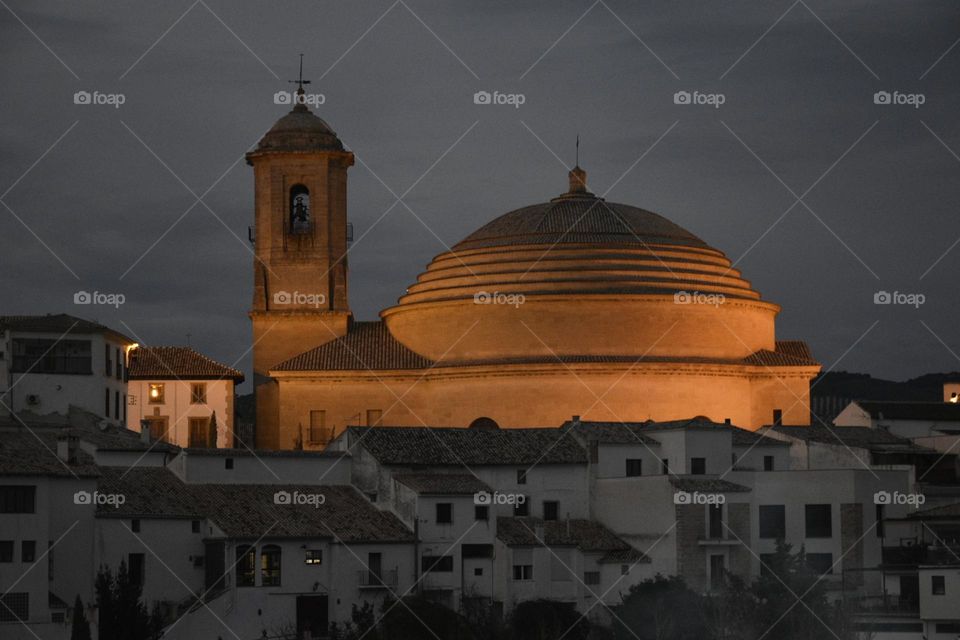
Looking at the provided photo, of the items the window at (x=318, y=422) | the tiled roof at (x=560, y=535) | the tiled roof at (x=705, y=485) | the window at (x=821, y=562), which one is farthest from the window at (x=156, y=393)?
the window at (x=821, y=562)

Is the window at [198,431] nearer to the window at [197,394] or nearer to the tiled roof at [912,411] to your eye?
the window at [197,394]

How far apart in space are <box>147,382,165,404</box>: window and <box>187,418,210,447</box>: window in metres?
1.22

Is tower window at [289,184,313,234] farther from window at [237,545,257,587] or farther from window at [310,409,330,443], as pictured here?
window at [237,545,257,587]

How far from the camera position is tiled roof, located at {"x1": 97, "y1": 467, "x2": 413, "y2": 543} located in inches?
2167

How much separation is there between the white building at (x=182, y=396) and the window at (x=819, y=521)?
20.8 m

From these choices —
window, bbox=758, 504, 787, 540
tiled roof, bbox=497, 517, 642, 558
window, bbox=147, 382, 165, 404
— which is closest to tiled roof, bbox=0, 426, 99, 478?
tiled roof, bbox=497, 517, 642, 558

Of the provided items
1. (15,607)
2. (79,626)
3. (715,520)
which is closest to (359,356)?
(715,520)

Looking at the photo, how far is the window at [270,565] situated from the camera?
178 feet

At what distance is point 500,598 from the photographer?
57.2 meters

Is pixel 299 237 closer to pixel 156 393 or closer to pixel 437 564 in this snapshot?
pixel 156 393

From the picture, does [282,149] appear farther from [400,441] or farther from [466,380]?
[400,441]

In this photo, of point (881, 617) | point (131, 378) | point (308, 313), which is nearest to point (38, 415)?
point (131, 378)

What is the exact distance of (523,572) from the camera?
57781 millimetres

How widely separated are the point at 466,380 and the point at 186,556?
1898 cm
